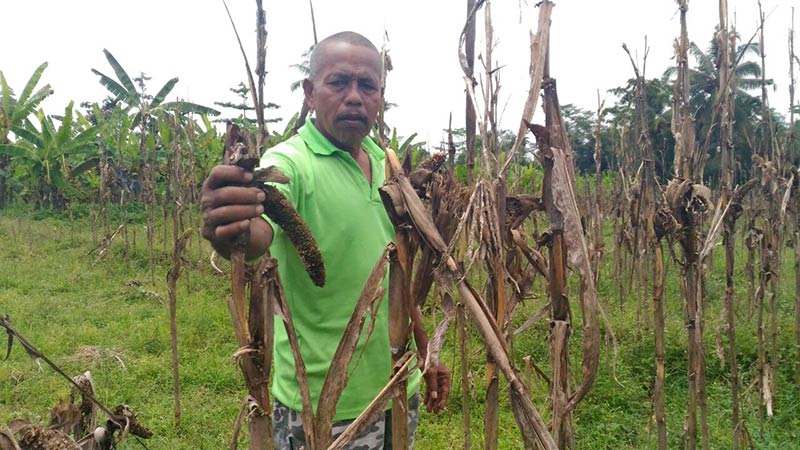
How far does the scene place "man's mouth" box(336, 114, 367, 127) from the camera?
129 cm

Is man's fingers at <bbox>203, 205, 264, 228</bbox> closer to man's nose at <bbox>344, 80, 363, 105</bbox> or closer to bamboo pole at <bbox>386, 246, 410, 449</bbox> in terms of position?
bamboo pole at <bbox>386, 246, 410, 449</bbox>

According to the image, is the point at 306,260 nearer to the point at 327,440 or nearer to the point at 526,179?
the point at 327,440

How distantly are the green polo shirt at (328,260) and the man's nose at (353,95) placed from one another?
0.14 meters

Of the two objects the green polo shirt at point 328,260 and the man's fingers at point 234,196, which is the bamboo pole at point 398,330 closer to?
the man's fingers at point 234,196

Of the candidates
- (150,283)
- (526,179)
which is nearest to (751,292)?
(526,179)

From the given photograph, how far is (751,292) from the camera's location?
344cm

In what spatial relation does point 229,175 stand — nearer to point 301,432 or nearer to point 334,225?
point 334,225

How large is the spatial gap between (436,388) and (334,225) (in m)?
0.44

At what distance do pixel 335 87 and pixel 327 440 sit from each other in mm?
781

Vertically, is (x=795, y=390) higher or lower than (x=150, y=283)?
lower

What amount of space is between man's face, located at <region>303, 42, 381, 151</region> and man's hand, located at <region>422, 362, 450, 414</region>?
55 centimetres

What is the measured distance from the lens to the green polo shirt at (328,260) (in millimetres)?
1293

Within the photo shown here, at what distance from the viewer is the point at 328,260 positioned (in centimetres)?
132

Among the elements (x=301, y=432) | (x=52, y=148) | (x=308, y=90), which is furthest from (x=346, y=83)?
(x=52, y=148)
